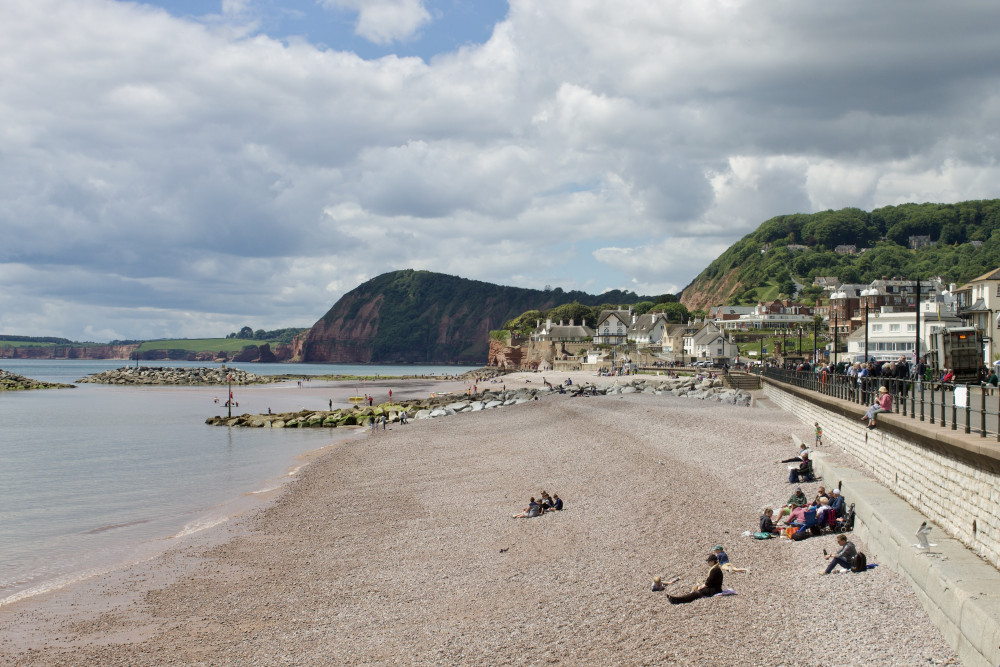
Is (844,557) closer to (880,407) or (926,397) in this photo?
(880,407)

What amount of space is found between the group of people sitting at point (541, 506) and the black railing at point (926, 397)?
8213 mm

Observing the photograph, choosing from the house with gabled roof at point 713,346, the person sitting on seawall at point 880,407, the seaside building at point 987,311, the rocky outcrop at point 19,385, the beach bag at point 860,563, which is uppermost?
the seaside building at point 987,311

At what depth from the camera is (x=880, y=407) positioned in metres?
16.8

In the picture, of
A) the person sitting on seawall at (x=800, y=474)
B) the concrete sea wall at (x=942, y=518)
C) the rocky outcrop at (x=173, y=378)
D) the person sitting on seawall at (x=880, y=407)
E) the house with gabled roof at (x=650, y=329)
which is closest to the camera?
the concrete sea wall at (x=942, y=518)

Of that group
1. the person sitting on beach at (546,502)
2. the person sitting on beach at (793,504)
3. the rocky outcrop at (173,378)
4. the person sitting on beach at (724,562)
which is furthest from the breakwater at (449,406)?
the rocky outcrop at (173,378)

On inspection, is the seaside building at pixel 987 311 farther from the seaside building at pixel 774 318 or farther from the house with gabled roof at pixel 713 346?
the seaside building at pixel 774 318

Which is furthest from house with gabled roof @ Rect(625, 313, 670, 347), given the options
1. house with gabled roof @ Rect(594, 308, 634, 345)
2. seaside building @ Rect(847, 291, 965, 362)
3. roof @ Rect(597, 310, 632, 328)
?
seaside building @ Rect(847, 291, 965, 362)

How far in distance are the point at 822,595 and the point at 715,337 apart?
279 ft

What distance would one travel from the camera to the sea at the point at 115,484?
17.5 m

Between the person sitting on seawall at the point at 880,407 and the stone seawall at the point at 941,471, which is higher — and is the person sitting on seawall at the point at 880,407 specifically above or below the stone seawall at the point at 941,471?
above

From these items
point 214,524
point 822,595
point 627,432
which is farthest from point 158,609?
point 627,432

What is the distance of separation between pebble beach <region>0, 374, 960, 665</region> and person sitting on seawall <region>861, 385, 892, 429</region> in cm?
270

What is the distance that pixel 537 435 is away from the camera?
33719mm

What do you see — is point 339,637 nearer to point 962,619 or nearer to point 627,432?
point 962,619
